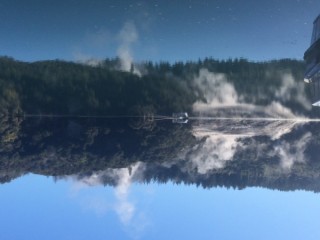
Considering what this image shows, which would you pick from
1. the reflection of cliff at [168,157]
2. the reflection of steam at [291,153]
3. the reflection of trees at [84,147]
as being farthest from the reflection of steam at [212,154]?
the reflection of steam at [291,153]

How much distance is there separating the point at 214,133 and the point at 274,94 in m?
28.5

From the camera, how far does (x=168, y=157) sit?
3234cm

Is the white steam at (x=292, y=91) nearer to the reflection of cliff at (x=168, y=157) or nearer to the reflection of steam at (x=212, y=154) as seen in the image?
the reflection of cliff at (x=168, y=157)

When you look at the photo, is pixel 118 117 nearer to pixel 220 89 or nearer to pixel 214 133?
pixel 214 133

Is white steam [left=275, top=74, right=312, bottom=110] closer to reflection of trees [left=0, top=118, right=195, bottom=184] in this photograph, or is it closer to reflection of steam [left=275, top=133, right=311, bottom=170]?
reflection of steam [left=275, top=133, right=311, bottom=170]

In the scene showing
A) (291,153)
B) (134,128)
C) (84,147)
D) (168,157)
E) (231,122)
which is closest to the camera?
(168,157)

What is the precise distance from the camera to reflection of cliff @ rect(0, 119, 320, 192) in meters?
30.5

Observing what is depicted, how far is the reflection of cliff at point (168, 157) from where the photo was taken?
100.0 feet

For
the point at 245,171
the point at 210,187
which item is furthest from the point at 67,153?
the point at 245,171

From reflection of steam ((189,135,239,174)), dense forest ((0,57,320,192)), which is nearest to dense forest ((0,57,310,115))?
dense forest ((0,57,320,192))

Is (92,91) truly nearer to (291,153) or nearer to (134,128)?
(134,128)

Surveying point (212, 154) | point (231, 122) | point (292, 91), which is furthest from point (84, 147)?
point (292, 91)

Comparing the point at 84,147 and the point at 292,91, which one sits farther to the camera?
the point at 292,91

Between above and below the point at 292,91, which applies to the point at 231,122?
below
